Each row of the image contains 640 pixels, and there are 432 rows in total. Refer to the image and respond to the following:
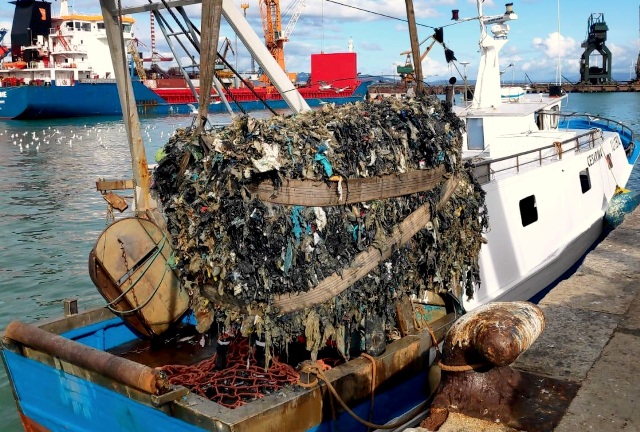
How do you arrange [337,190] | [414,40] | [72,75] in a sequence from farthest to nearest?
1. [72,75]
2. [414,40]
3. [337,190]

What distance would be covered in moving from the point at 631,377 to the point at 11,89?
205 ft

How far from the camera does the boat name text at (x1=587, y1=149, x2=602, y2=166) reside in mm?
14002

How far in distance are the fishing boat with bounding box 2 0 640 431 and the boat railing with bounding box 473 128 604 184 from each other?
0.04m

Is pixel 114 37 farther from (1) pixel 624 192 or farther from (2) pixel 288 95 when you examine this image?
(1) pixel 624 192

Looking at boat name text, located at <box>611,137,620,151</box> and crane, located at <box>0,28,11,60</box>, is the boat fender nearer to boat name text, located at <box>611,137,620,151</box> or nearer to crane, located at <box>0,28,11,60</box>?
boat name text, located at <box>611,137,620,151</box>

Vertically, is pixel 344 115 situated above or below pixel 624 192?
above

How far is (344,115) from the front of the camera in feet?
17.7

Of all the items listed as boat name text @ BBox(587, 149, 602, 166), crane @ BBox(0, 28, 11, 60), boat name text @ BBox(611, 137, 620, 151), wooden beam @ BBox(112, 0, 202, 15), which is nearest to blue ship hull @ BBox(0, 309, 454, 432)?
wooden beam @ BBox(112, 0, 202, 15)

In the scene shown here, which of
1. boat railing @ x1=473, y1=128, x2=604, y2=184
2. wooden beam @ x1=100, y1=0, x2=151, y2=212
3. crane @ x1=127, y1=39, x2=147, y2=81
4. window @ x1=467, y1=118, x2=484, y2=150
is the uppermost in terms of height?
crane @ x1=127, y1=39, x2=147, y2=81

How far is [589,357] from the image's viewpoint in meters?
5.32

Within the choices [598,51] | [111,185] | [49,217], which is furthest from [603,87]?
[111,185]

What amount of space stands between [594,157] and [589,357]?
400 inches

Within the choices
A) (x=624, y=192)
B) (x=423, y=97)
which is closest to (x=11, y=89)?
(x=624, y=192)

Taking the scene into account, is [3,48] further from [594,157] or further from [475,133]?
[594,157]
